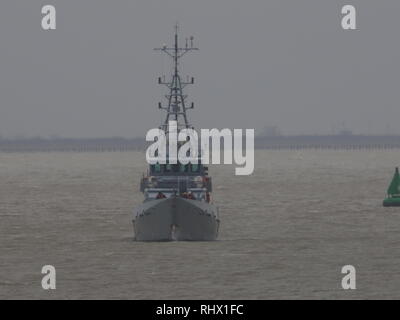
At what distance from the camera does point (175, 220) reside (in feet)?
266

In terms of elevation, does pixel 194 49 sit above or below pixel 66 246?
above

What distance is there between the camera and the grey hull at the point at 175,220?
80312 millimetres

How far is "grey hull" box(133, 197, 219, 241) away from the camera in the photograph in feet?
263

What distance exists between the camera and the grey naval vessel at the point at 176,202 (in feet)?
264

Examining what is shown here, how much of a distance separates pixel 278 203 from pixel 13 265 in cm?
6247

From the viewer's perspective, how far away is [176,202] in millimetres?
80062

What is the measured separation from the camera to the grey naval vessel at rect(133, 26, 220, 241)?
80.6 meters

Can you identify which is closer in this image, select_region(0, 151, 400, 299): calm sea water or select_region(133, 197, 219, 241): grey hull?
select_region(0, 151, 400, 299): calm sea water

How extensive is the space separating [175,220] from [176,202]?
4.94 ft

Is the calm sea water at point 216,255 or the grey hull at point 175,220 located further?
the grey hull at point 175,220

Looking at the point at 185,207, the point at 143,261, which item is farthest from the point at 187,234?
the point at 143,261
